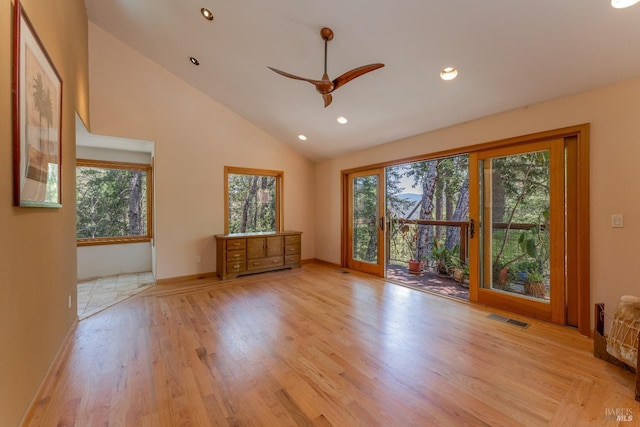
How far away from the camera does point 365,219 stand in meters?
5.35

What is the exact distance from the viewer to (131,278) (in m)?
4.84

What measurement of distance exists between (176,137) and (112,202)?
1.94 metres

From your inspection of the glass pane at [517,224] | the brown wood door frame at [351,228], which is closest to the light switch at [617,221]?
the glass pane at [517,224]

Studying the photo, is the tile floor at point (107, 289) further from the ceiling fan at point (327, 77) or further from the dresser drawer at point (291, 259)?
the ceiling fan at point (327, 77)

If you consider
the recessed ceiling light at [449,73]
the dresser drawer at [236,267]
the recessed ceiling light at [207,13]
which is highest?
the recessed ceiling light at [207,13]

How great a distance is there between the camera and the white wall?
183 inches

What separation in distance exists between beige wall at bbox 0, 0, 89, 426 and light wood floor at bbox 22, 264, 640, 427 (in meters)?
0.27

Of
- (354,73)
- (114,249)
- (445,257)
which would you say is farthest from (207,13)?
(445,257)

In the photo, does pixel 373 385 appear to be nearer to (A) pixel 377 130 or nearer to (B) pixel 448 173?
(A) pixel 377 130

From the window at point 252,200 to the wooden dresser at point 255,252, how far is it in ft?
1.53

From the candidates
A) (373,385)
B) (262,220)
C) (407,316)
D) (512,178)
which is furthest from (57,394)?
(512,178)

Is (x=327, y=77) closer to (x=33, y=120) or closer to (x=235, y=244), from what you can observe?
(x=33, y=120)

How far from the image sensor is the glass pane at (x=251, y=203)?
17.7 feet

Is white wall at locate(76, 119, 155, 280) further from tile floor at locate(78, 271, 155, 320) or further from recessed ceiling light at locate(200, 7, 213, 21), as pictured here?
recessed ceiling light at locate(200, 7, 213, 21)
